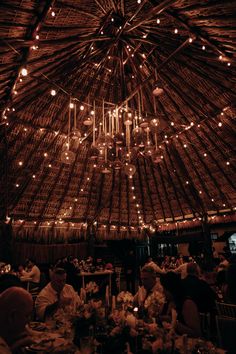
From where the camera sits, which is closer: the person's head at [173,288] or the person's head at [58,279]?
the person's head at [173,288]

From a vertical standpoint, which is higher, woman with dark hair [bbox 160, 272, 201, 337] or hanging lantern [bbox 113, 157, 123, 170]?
hanging lantern [bbox 113, 157, 123, 170]

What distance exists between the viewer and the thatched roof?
4.02 metres

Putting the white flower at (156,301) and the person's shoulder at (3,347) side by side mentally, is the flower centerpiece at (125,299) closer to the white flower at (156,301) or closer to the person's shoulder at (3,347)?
the white flower at (156,301)

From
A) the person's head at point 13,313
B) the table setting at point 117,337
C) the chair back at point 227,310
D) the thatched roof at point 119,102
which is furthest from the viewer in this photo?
the thatched roof at point 119,102

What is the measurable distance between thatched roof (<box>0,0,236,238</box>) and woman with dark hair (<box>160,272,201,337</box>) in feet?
7.57

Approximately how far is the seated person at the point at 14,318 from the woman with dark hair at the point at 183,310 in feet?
4.36

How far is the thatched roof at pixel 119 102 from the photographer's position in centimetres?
402

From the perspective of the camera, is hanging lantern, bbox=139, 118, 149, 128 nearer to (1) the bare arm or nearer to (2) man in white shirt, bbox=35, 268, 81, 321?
(2) man in white shirt, bbox=35, 268, 81, 321

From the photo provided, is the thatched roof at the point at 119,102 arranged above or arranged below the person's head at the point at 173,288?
above

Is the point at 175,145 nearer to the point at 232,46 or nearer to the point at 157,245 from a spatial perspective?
the point at 232,46

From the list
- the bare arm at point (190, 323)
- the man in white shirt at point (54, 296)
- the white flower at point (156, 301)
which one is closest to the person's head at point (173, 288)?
the bare arm at point (190, 323)

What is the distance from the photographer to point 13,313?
1895mm

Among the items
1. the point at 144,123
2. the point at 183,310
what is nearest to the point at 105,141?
Answer: the point at 144,123

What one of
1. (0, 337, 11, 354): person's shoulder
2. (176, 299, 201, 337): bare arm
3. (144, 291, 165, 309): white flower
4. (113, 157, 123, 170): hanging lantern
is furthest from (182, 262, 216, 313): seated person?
(0, 337, 11, 354): person's shoulder
